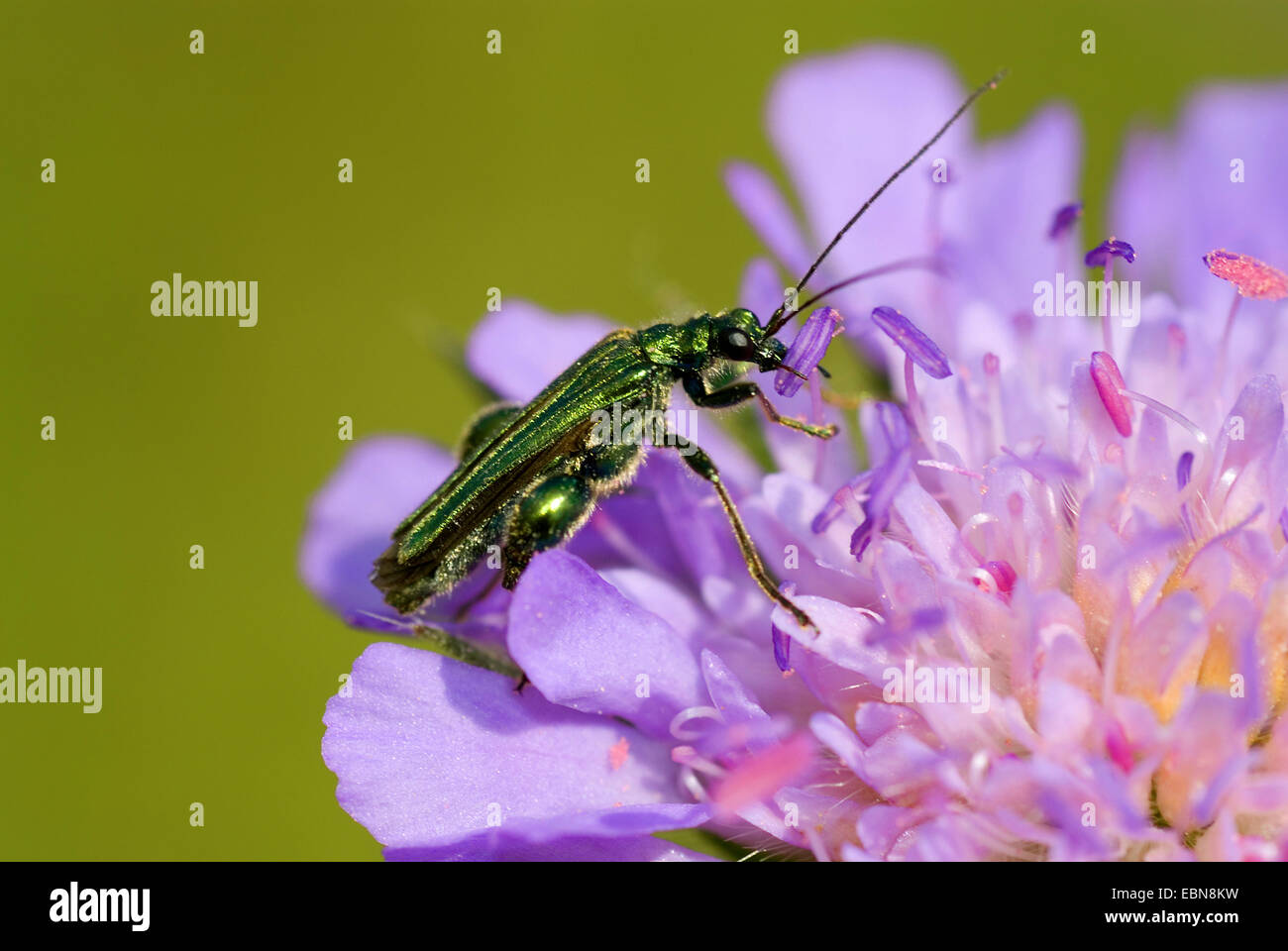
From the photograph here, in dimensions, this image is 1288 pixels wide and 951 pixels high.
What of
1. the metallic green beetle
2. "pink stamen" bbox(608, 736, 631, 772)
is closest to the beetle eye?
the metallic green beetle

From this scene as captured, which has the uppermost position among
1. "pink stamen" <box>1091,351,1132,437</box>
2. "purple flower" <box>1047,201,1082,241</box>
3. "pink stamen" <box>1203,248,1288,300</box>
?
"purple flower" <box>1047,201,1082,241</box>

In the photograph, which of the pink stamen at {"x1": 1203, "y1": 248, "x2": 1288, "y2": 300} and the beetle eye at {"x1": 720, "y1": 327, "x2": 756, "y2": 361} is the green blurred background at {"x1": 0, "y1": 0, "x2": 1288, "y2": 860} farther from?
the pink stamen at {"x1": 1203, "y1": 248, "x2": 1288, "y2": 300}

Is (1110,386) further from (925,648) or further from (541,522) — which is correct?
(541,522)

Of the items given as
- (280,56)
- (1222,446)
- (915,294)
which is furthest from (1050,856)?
(280,56)

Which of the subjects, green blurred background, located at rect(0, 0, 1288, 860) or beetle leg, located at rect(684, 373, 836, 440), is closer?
beetle leg, located at rect(684, 373, 836, 440)

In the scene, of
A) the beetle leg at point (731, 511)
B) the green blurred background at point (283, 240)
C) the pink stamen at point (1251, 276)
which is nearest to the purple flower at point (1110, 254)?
the pink stamen at point (1251, 276)

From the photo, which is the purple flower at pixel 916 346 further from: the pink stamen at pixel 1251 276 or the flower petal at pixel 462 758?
the flower petal at pixel 462 758

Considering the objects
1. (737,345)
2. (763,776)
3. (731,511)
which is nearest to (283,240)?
(737,345)
